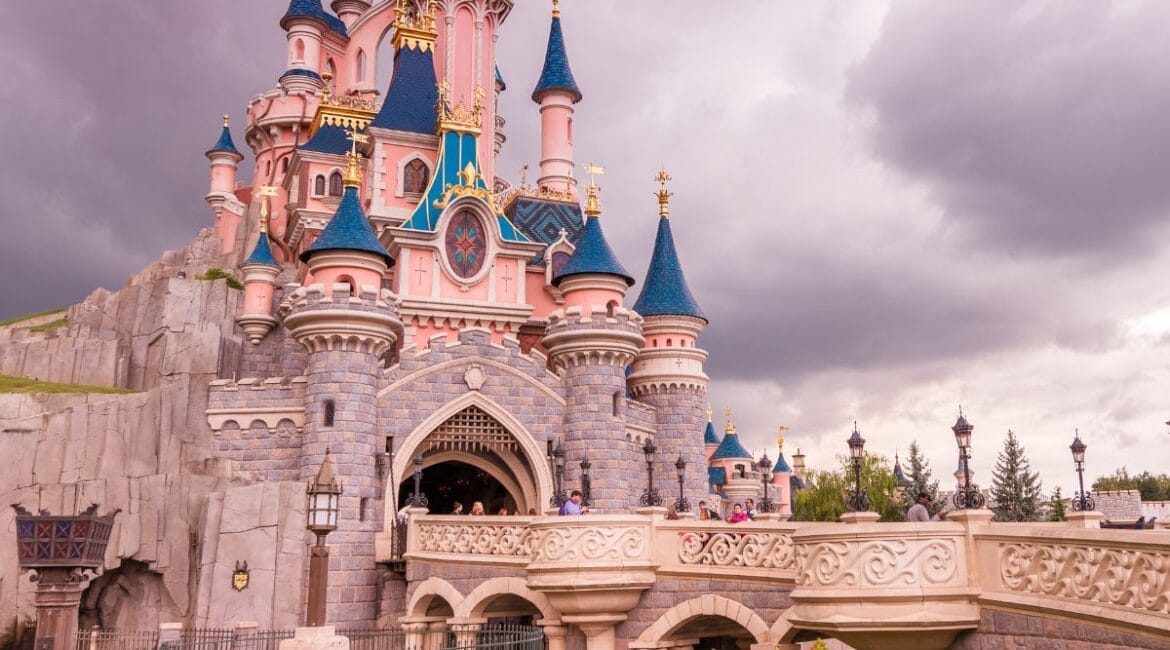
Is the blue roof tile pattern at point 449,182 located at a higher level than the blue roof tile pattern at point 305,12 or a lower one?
lower

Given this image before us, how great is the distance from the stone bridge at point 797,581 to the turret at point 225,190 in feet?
98.3

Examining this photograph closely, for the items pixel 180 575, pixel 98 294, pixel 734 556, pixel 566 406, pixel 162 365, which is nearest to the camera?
pixel 734 556

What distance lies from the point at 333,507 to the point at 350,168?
1491 cm

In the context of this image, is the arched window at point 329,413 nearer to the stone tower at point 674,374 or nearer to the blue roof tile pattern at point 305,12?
the stone tower at point 674,374

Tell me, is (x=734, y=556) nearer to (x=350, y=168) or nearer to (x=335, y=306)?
(x=335, y=306)

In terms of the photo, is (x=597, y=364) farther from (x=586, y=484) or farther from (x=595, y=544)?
(x=595, y=544)

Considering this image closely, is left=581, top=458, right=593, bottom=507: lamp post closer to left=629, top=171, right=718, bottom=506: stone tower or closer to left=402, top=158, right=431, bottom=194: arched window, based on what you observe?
left=629, top=171, right=718, bottom=506: stone tower

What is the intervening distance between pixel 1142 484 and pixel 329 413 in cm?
7451

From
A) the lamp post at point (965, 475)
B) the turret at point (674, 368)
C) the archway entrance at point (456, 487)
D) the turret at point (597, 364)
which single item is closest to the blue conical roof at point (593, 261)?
the turret at point (597, 364)

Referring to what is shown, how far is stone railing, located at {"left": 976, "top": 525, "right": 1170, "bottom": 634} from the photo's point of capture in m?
8.25

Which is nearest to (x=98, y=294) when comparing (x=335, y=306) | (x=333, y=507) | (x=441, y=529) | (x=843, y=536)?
(x=335, y=306)

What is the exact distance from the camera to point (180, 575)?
918 inches

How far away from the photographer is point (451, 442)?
90.5ft

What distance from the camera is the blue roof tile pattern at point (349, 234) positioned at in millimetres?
25719
